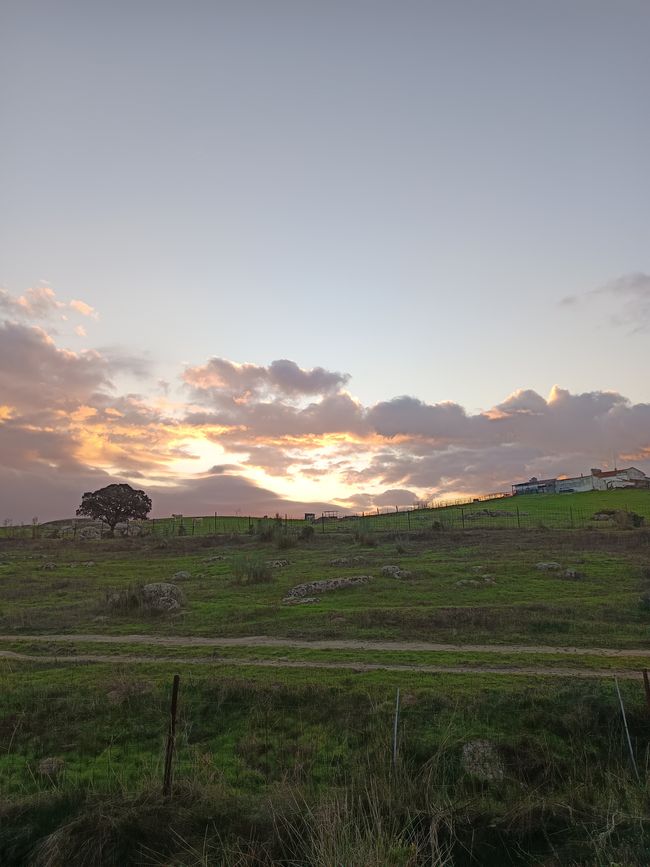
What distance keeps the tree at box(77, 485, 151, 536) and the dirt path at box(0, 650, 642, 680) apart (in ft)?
266

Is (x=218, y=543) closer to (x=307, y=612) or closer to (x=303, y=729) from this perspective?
(x=307, y=612)

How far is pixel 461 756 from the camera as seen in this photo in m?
11.4

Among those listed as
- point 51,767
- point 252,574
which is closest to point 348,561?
point 252,574

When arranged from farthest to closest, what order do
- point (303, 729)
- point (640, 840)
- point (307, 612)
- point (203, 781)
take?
point (307, 612) < point (303, 729) < point (203, 781) < point (640, 840)

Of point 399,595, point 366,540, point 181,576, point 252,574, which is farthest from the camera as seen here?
point 366,540

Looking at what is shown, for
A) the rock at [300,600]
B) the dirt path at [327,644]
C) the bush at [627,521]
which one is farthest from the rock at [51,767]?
the bush at [627,521]

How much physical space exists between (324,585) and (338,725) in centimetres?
1936

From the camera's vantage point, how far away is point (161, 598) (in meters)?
29.5

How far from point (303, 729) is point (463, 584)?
65.4 ft

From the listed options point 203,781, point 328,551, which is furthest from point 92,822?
point 328,551

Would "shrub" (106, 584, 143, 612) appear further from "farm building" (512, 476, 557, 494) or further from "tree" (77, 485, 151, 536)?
"farm building" (512, 476, 557, 494)

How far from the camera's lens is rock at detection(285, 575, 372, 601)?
3195 centimetres

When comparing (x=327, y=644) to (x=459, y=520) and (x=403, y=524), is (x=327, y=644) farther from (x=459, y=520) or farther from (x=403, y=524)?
(x=459, y=520)

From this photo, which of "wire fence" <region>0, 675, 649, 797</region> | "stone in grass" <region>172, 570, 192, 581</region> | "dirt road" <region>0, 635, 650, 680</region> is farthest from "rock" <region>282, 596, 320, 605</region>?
"wire fence" <region>0, 675, 649, 797</region>
